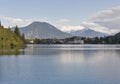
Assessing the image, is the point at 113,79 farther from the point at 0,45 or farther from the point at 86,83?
the point at 0,45

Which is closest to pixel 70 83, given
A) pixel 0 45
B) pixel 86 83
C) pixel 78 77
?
pixel 86 83

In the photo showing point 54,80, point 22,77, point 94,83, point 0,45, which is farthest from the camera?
point 0,45

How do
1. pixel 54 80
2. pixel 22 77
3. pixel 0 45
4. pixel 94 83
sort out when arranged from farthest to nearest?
1. pixel 0 45
2. pixel 22 77
3. pixel 54 80
4. pixel 94 83

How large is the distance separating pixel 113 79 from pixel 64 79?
5.17 metres

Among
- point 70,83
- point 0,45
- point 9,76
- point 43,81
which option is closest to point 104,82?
point 70,83

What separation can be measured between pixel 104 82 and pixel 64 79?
14.7 ft

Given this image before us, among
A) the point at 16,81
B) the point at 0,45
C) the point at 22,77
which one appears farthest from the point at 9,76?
the point at 0,45

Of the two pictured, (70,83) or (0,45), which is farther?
(0,45)

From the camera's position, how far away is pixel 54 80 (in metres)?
32.2

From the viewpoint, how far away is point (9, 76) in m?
35.0

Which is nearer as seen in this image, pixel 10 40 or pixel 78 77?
pixel 78 77

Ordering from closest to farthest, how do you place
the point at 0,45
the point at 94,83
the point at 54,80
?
the point at 94,83 < the point at 54,80 < the point at 0,45

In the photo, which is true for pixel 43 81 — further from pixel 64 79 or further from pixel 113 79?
pixel 113 79

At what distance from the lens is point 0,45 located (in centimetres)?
14225
